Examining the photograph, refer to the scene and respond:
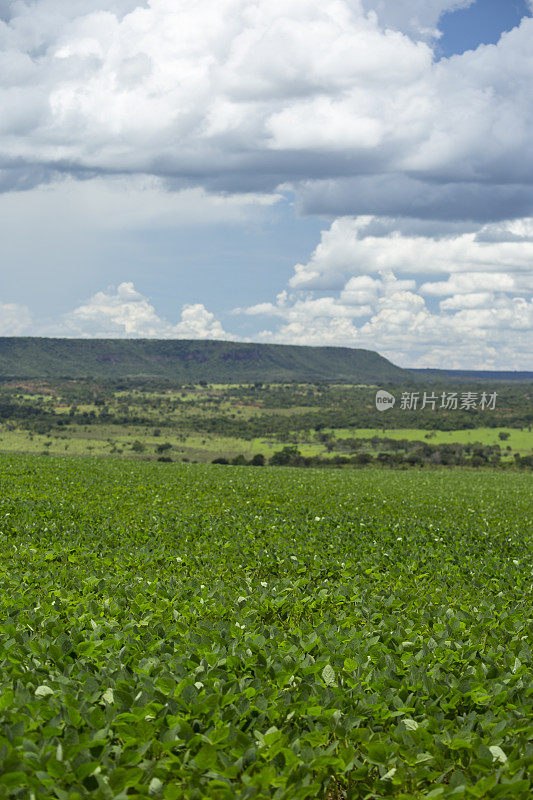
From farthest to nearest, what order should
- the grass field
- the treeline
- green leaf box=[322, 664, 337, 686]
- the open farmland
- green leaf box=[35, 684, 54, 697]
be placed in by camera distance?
the grass field, the treeline, green leaf box=[322, 664, 337, 686], green leaf box=[35, 684, 54, 697], the open farmland

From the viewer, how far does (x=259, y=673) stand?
6.05 meters

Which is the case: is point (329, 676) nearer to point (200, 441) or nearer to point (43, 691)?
point (43, 691)

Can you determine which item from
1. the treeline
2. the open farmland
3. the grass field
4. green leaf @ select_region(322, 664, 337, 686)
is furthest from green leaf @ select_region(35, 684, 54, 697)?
the grass field

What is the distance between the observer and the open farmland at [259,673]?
440cm

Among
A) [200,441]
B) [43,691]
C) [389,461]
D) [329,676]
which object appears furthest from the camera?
[200,441]

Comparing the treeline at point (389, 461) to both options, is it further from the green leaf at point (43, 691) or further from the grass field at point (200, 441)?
the green leaf at point (43, 691)

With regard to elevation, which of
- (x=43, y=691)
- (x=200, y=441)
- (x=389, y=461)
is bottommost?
(x=200, y=441)

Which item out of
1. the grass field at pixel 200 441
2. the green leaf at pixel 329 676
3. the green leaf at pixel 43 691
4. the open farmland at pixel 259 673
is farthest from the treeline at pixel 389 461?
the green leaf at pixel 43 691

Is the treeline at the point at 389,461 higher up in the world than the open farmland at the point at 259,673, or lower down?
lower down

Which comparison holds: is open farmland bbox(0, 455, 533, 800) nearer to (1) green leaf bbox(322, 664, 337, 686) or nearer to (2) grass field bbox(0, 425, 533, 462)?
(1) green leaf bbox(322, 664, 337, 686)

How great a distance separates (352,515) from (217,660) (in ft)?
49.1

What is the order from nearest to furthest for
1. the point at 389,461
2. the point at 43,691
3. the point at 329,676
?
the point at 43,691 → the point at 329,676 → the point at 389,461

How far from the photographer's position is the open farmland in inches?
173

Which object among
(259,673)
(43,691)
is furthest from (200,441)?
(43,691)
